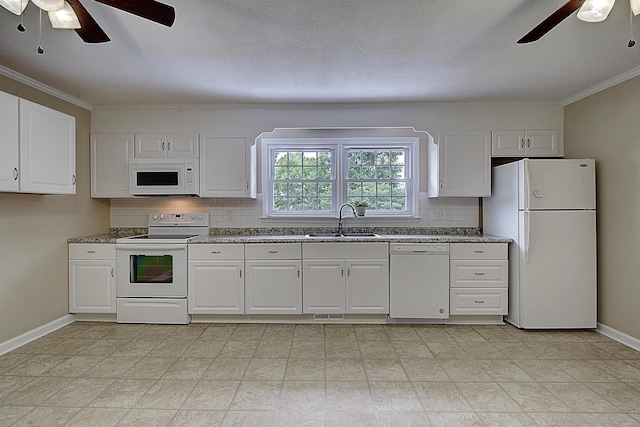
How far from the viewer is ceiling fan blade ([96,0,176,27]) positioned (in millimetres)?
1542

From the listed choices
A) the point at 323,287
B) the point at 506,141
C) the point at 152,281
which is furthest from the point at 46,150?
the point at 506,141

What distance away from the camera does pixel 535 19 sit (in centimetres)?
219

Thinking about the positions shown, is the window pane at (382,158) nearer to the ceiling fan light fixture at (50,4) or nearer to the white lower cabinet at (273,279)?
the white lower cabinet at (273,279)

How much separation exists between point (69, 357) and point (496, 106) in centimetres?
449

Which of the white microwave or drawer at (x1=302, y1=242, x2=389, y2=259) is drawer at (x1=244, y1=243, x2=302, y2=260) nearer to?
drawer at (x1=302, y1=242, x2=389, y2=259)

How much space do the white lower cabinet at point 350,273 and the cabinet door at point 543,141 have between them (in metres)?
1.89

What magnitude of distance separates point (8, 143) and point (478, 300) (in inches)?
160

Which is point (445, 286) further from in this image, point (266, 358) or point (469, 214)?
point (266, 358)

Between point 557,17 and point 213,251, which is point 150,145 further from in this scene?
point 557,17

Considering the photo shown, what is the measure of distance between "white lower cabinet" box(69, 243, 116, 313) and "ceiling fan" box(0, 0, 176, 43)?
239cm

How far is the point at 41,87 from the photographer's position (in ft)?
10.9

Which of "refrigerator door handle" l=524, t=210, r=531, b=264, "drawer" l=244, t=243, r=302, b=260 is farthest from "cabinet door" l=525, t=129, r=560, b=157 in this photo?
"drawer" l=244, t=243, r=302, b=260

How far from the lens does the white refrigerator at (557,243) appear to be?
332 centimetres

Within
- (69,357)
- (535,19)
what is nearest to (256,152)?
(69,357)
